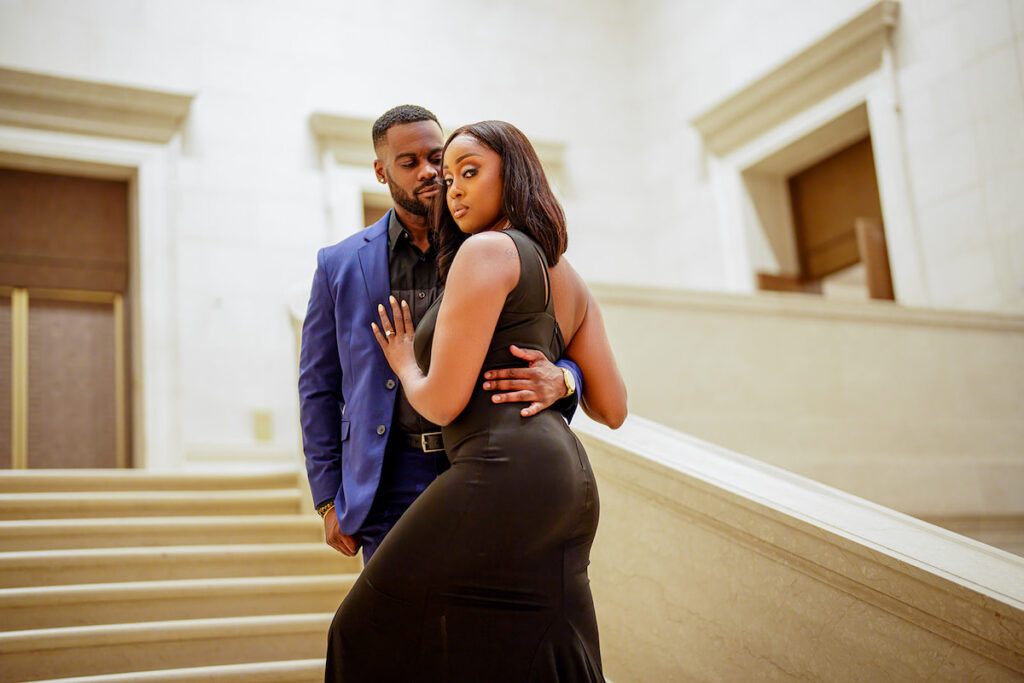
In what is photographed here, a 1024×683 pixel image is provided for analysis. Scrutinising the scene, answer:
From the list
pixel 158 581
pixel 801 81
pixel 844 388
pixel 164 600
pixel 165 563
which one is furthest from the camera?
pixel 801 81

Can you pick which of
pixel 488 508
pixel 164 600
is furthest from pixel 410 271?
pixel 164 600

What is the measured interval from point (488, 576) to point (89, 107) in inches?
341

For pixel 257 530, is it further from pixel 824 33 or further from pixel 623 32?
pixel 623 32

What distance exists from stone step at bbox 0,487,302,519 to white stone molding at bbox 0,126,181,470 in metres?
3.01

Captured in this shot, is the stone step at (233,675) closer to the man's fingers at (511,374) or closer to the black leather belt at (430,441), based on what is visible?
the black leather belt at (430,441)

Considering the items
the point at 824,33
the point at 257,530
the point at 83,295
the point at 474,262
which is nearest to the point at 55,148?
the point at 83,295

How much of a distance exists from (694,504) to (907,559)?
2.66 ft

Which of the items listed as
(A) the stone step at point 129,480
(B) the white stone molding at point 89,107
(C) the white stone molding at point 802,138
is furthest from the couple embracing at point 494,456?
(B) the white stone molding at point 89,107

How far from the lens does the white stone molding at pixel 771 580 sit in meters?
2.57

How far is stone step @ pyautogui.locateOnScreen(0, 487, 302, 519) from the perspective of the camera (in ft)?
17.0

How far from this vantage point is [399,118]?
9.42 ft

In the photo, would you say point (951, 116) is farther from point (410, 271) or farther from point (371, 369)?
point (371, 369)

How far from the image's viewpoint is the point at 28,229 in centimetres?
921

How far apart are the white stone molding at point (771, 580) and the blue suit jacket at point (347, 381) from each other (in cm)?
122
